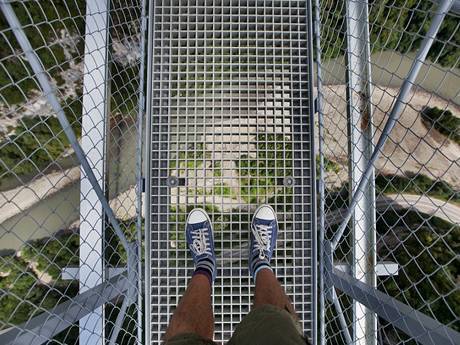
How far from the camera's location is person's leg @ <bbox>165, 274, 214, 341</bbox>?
147 cm

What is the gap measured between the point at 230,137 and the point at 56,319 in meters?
1.26

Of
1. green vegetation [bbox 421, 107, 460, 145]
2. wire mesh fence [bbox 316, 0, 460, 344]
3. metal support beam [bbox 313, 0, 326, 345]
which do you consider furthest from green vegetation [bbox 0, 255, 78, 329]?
green vegetation [bbox 421, 107, 460, 145]

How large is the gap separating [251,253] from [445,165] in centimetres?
363

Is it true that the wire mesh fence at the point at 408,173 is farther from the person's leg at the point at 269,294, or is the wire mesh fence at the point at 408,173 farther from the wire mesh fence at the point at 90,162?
the wire mesh fence at the point at 90,162

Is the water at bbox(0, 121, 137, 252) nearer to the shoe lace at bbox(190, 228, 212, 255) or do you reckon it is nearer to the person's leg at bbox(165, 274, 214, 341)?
the shoe lace at bbox(190, 228, 212, 255)

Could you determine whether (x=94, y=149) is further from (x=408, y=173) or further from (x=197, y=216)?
(x=408, y=173)

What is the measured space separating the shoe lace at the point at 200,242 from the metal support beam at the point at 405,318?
0.76 metres

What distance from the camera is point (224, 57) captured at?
80.4 inches

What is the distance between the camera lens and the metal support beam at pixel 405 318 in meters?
1.07

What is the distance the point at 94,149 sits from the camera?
1.83 m

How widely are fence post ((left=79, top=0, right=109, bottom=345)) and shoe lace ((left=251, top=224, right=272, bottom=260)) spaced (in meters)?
0.84

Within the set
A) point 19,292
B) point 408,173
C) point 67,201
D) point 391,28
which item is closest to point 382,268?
point 391,28

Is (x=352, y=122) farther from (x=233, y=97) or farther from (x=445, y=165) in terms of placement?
(x=445, y=165)

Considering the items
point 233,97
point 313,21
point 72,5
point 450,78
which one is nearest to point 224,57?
point 233,97
